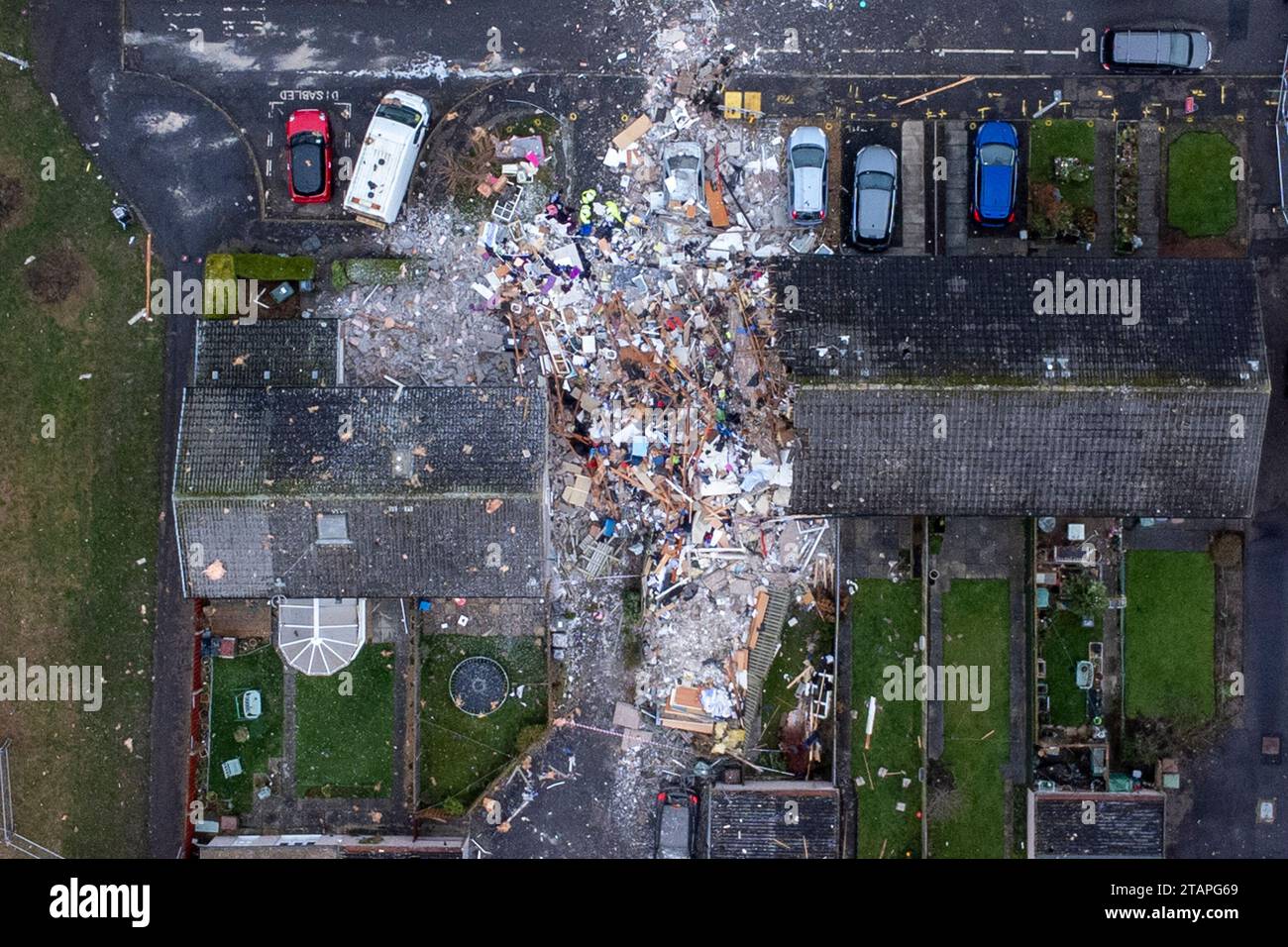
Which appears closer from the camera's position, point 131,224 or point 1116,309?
point 1116,309

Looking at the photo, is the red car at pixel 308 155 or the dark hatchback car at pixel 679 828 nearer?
the red car at pixel 308 155

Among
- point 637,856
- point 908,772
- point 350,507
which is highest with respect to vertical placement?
point 350,507

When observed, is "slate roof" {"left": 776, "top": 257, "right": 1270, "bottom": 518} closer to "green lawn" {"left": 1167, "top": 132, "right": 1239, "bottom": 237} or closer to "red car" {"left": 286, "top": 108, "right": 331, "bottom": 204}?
"green lawn" {"left": 1167, "top": 132, "right": 1239, "bottom": 237}

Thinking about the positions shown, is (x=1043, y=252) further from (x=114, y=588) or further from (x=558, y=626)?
(x=114, y=588)

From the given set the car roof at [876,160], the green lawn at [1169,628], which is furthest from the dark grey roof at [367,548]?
the green lawn at [1169,628]

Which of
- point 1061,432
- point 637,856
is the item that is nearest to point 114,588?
point 637,856

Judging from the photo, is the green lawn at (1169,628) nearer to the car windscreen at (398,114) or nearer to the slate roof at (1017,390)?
the slate roof at (1017,390)

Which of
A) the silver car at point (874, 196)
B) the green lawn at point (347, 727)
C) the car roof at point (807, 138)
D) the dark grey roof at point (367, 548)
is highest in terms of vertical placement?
the car roof at point (807, 138)
